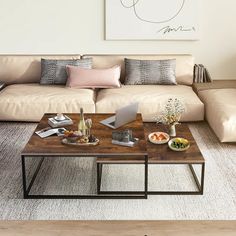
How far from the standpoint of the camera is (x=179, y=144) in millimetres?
3838

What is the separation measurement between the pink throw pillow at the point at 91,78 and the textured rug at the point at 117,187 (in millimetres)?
1072

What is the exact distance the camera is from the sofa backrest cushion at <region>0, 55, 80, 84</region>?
5.70m

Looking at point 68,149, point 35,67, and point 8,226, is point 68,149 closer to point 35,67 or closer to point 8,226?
point 8,226

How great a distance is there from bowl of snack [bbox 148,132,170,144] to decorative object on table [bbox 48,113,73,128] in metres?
0.73

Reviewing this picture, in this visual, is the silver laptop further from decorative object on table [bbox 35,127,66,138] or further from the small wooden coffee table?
decorative object on table [bbox 35,127,66,138]

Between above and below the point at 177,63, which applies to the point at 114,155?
below

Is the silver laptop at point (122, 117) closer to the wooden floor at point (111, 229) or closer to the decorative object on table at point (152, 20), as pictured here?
the wooden floor at point (111, 229)

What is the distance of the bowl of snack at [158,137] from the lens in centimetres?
394

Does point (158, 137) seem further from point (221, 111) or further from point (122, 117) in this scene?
point (221, 111)

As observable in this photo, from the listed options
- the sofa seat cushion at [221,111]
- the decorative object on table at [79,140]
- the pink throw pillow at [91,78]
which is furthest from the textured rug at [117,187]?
the pink throw pillow at [91,78]

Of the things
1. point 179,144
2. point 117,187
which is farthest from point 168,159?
point 117,187

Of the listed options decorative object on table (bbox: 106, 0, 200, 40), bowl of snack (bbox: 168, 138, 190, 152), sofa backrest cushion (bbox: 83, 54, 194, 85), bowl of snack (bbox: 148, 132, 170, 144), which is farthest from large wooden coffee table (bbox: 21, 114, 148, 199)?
decorative object on table (bbox: 106, 0, 200, 40)

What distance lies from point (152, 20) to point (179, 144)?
243 centimetres

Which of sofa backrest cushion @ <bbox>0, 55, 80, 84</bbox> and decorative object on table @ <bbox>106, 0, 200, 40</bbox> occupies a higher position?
decorative object on table @ <bbox>106, 0, 200, 40</bbox>
